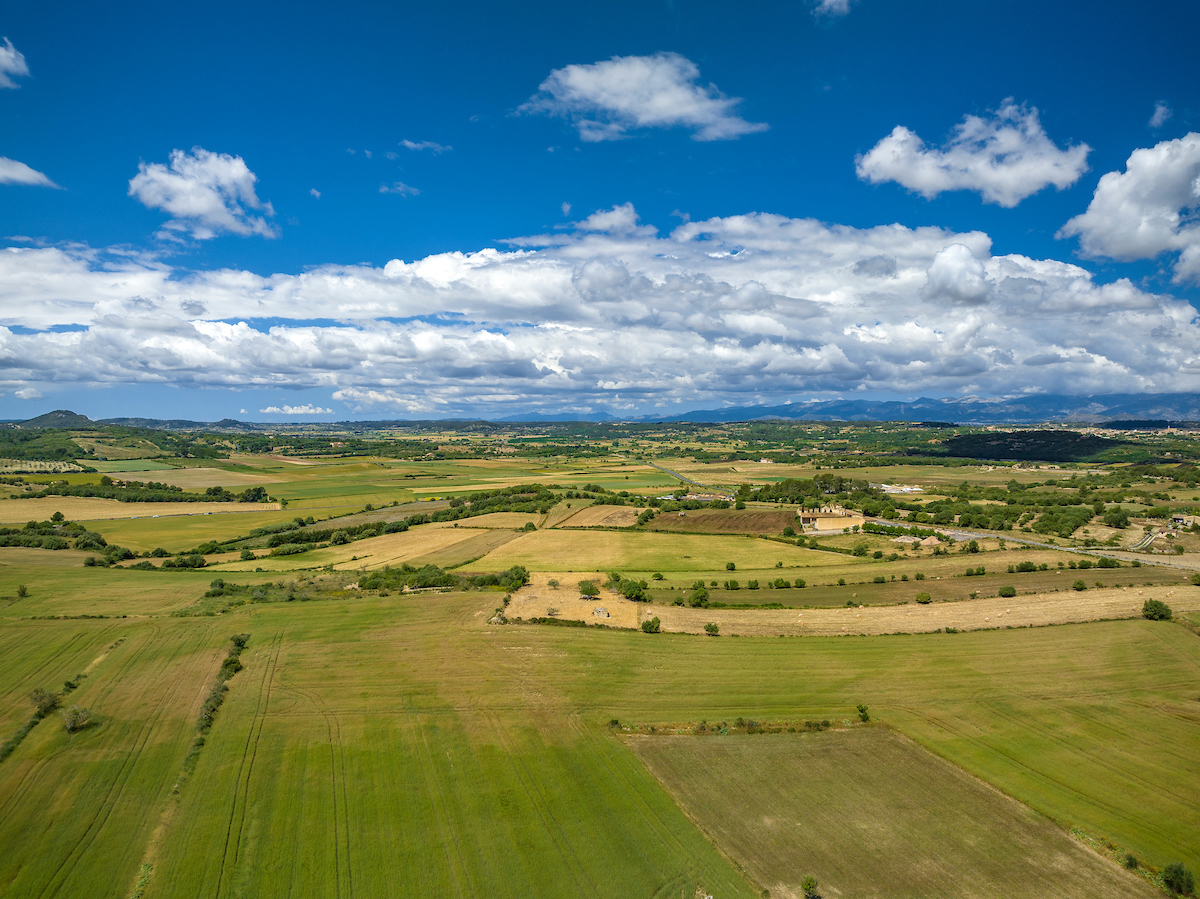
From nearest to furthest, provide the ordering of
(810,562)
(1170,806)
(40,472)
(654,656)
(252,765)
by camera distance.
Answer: (1170,806) < (252,765) < (654,656) < (810,562) < (40,472)

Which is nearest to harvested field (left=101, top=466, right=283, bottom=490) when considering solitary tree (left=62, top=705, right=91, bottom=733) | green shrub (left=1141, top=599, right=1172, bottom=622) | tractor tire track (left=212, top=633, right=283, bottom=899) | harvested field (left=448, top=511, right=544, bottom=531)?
harvested field (left=448, top=511, right=544, bottom=531)

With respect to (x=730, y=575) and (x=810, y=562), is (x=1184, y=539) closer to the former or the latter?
(x=810, y=562)

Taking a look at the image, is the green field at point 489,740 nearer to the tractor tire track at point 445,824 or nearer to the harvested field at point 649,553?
the tractor tire track at point 445,824

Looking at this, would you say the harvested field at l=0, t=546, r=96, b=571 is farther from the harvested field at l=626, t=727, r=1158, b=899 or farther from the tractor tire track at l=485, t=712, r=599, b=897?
the harvested field at l=626, t=727, r=1158, b=899

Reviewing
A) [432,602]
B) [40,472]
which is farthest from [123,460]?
[432,602]

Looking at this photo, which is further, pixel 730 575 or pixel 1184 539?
pixel 1184 539

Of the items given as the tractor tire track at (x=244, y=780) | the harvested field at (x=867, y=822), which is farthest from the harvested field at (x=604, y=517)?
the harvested field at (x=867, y=822)
